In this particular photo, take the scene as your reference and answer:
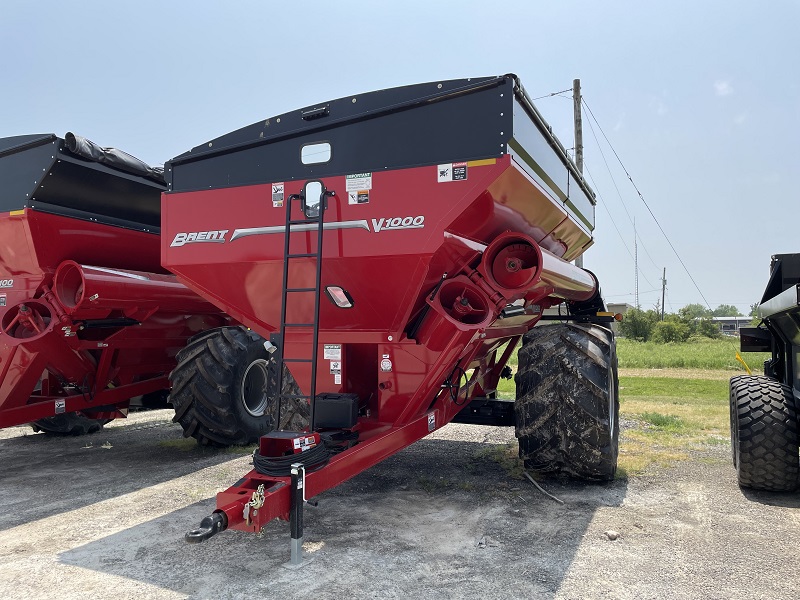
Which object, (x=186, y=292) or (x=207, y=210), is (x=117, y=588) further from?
(x=186, y=292)

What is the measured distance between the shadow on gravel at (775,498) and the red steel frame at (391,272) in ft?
6.69

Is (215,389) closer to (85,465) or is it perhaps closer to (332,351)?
(85,465)

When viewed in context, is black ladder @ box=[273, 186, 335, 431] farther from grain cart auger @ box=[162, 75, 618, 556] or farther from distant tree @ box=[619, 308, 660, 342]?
distant tree @ box=[619, 308, 660, 342]

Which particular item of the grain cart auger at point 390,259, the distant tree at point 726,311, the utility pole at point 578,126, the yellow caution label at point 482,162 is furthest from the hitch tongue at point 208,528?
the distant tree at point 726,311

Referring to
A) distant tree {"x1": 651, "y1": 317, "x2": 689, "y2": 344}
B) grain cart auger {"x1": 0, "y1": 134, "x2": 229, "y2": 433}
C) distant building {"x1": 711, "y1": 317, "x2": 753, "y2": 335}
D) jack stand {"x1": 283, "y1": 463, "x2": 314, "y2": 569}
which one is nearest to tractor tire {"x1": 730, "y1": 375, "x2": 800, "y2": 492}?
jack stand {"x1": 283, "y1": 463, "x2": 314, "y2": 569}

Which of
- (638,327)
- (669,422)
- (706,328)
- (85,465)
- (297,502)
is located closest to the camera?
(297,502)

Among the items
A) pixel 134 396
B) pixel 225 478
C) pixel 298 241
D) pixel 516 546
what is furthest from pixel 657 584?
pixel 134 396

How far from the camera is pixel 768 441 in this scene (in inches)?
174

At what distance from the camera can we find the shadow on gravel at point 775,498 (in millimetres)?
4285

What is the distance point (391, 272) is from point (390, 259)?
100mm

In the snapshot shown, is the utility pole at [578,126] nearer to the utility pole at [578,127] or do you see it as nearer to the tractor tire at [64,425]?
the utility pole at [578,127]

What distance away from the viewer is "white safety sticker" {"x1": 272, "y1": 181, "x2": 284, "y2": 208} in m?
4.23

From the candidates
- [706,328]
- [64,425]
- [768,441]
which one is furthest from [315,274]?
[706,328]

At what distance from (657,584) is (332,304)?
2.58 metres
